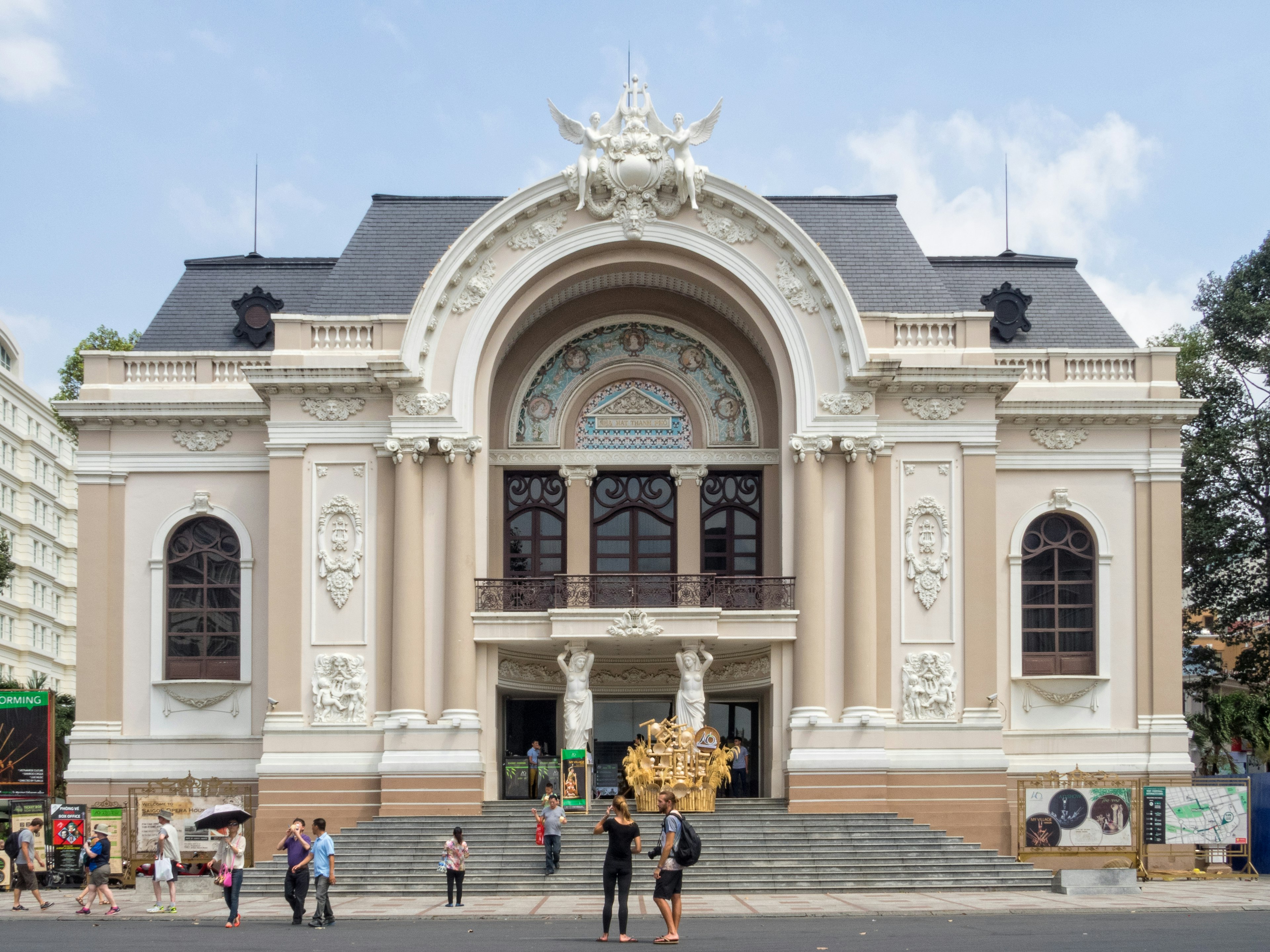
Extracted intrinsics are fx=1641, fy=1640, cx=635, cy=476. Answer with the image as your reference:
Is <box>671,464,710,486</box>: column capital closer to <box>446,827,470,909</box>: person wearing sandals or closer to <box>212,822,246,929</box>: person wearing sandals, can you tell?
<box>446,827,470,909</box>: person wearing sandals

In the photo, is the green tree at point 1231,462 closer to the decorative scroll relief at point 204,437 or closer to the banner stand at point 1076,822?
the banner stand at point 1076,822

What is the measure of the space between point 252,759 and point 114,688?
3371 mm

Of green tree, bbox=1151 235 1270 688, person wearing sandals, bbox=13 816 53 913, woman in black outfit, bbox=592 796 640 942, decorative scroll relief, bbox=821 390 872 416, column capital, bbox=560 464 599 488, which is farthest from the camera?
green tree, bbox=1151 235 1270 688

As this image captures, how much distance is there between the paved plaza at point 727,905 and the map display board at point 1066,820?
192cm

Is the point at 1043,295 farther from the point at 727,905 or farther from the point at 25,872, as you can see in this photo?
the point at 25,872

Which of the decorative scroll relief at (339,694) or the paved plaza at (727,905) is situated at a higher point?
the decorative scroll relief at (339,694)

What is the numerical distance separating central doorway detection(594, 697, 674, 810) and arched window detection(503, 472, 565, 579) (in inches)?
140

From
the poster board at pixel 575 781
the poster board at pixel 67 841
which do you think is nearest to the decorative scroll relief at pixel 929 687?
the poster board at pixel 575 781

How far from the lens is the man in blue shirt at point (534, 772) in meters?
34.5

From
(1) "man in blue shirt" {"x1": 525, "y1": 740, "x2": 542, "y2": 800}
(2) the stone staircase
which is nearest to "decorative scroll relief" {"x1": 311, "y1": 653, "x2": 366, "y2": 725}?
(2) the stone staircase

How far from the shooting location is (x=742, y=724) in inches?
1451

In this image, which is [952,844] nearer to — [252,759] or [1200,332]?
[252,759]

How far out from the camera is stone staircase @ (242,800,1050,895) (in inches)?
1134

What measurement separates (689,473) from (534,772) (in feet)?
23.7
